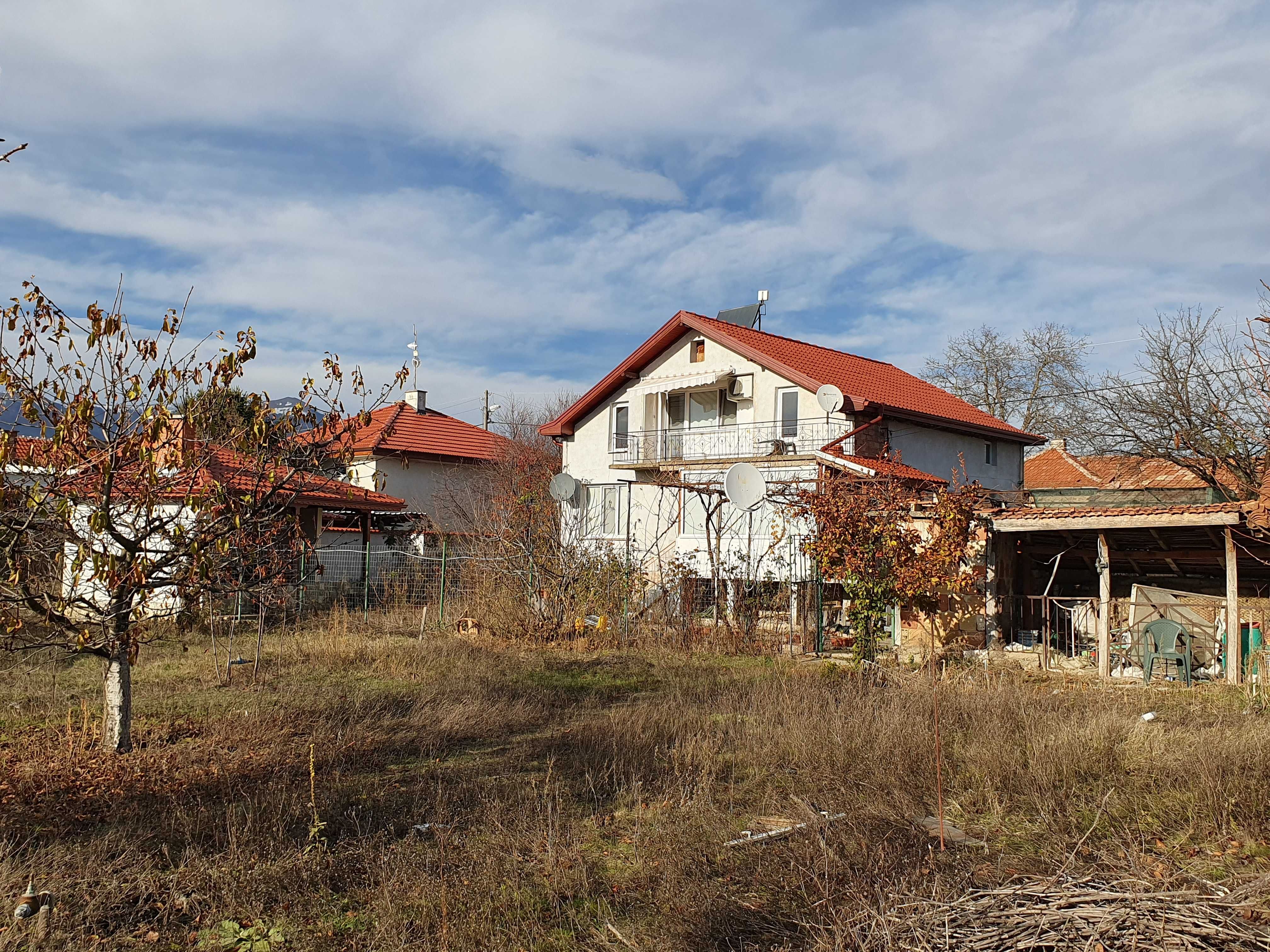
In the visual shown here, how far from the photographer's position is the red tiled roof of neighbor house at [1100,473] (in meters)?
27.1

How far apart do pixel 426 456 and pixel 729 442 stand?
1141 cm

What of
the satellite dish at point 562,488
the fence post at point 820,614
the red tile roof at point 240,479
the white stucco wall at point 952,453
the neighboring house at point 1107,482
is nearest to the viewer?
the red tile roof at point 240,479

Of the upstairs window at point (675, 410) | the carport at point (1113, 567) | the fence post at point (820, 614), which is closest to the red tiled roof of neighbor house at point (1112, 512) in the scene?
the carport at point (1113, 567)

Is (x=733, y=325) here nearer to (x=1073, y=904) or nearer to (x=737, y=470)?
(x=737, y=470)

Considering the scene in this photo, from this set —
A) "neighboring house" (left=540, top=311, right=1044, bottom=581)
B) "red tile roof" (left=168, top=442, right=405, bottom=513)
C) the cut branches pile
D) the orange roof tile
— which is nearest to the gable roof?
"neighboring house" (left=540, top=311, right=1044, bottom=581)

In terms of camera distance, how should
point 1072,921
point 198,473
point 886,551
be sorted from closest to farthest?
point 1072,921
point 198,473
point 886,551

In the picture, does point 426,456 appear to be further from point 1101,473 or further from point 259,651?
point 1101,473

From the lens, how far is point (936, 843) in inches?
221

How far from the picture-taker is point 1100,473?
97.9ft

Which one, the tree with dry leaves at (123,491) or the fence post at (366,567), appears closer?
the tree with dry leaves at (123,491)

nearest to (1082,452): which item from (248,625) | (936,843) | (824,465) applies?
(824,465)

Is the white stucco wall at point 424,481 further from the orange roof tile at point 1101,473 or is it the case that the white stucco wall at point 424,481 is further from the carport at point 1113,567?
the orange roof tile at point 1101,473

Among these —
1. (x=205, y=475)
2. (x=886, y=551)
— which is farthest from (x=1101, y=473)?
(x=205, y=475)

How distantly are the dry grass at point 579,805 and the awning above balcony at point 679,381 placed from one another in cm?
1486
